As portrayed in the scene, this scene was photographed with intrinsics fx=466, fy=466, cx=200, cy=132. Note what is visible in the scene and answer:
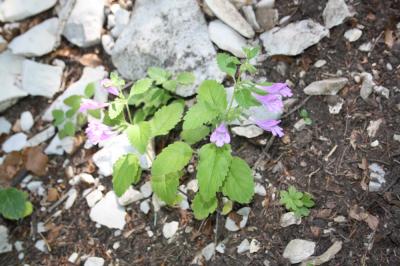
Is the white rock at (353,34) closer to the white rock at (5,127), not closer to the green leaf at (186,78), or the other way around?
the green leaf at (186,78)

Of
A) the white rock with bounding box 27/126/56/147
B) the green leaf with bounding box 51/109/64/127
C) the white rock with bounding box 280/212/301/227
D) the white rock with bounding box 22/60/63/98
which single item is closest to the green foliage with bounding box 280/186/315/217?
the white rock with bounding box 280/212/301/227

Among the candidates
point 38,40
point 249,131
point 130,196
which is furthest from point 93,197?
point 38,40

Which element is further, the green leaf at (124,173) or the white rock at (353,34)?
the white rock at (353,34)

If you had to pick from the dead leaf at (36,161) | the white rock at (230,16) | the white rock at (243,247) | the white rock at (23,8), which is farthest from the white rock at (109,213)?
the white rock at (23,8)

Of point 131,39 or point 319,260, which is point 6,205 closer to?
point 131,39

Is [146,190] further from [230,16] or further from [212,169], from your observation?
[230,16]

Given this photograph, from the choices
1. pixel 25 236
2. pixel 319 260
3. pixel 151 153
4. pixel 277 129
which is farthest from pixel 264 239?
pixel 25 236
